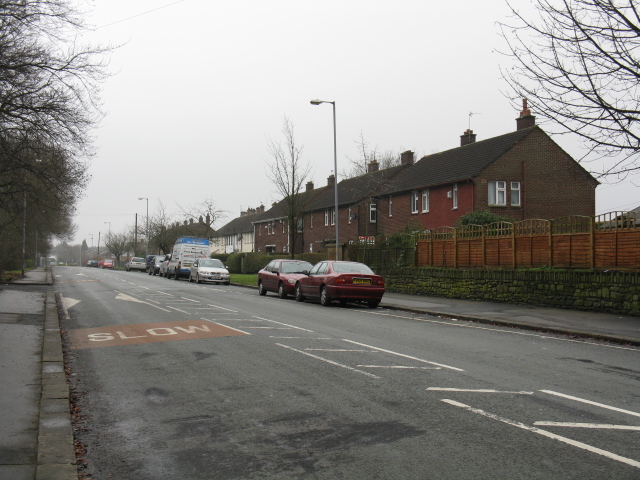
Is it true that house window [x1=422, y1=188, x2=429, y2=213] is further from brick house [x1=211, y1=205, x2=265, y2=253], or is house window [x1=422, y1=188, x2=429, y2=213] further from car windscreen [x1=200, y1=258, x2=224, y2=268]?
brick house [x1=211, y1=205, x2=265, y2=253]

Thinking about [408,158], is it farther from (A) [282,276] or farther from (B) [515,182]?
(A) [282,276]

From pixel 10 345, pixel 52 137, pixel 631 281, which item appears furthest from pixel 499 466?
pixel 52 137

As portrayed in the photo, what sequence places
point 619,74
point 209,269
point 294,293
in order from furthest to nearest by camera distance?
point 209,269 → point 294,293 → point 619,74

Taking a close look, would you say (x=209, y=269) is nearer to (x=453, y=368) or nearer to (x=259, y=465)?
(x=453, y=368)

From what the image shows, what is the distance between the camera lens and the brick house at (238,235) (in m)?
82.6

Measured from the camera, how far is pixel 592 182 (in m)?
36.3

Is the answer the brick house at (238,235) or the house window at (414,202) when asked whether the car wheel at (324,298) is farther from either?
the brick house at (238,235)

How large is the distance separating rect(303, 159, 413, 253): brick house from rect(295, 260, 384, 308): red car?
21.9 meters

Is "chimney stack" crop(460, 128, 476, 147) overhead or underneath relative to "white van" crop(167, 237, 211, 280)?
overhead

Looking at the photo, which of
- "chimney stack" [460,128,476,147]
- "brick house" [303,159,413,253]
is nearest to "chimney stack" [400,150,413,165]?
"brick house" [303,159,413,253]

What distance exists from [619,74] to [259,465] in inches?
413

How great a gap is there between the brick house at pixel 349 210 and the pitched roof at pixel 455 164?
176 centimetres

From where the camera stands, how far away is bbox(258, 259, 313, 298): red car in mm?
23109

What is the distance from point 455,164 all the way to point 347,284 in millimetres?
21484
